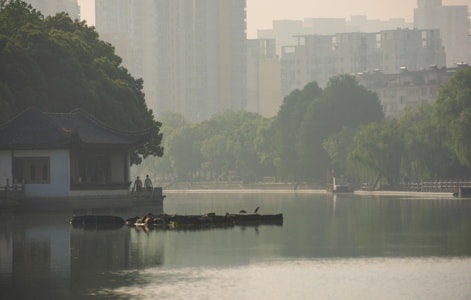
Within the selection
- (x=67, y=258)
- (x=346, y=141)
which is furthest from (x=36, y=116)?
(x=346, y=141)

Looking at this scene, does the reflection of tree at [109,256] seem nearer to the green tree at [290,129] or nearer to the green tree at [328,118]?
the green tree at [328,118]

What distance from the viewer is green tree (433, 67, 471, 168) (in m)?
117

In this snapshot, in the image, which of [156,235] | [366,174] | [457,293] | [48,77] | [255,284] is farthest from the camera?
[366,174]

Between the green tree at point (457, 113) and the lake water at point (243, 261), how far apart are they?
166 feet

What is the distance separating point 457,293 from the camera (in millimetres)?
35688

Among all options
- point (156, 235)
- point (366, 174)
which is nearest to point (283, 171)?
point (366, 174)

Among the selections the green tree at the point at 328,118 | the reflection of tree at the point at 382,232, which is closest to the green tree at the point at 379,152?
the green tree at the point at 328,118

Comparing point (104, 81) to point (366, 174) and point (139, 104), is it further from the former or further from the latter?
point (366, 174)

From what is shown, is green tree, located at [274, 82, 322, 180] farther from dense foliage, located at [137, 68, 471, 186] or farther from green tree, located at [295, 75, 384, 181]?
green tree, located at [295, 75, 384, 181]

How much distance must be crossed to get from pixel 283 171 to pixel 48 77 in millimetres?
77713

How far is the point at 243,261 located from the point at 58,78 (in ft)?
147

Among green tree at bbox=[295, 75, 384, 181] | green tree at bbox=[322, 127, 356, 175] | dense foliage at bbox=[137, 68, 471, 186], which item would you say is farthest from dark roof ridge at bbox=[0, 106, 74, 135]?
green tree at bbox=[295, 75, 384, 181]

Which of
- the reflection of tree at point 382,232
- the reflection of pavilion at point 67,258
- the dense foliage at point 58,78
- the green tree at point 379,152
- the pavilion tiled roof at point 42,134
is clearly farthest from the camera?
the green tree at point 379,152

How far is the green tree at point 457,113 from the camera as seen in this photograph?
384 ft
